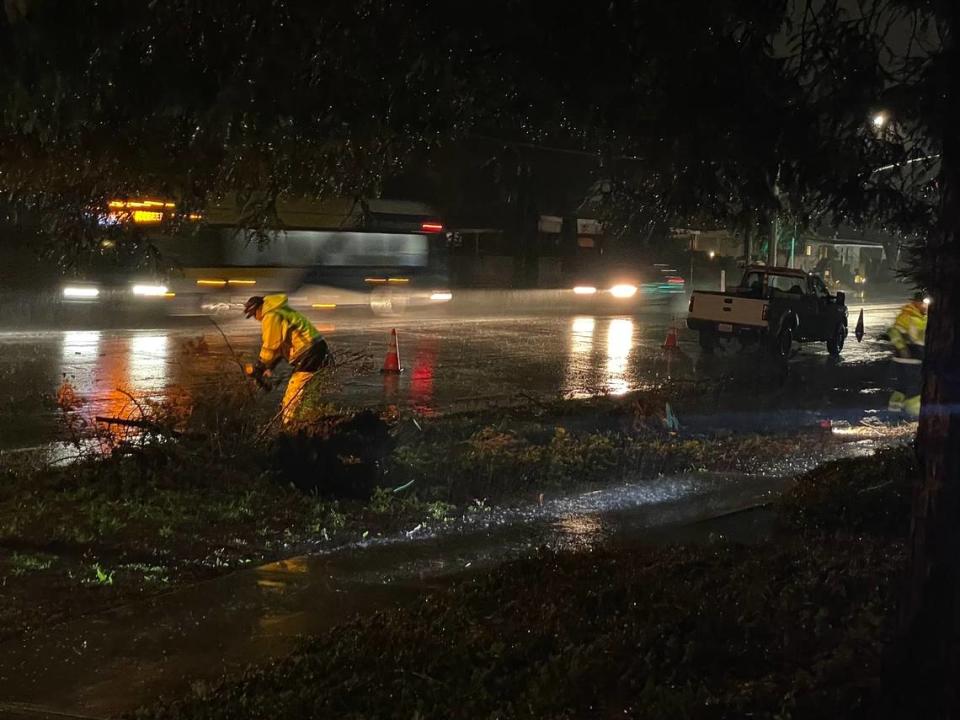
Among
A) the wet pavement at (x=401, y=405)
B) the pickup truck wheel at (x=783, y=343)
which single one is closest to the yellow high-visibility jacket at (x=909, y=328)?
the wet pavement at (x=401, y=405)

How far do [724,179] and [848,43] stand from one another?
3.26ft

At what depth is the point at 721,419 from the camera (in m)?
12.9

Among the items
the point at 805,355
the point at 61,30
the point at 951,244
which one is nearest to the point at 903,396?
the point at 805,355

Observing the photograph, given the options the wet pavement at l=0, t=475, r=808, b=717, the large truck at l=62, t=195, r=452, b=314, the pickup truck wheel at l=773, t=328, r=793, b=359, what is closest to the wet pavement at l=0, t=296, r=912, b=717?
the wet pavement at l=0, t=475, r=808, b=717

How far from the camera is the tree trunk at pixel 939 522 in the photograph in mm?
3889

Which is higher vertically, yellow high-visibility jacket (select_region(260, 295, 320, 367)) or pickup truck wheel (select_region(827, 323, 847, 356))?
yellow high-visibility jacket (select_region(260, 295, 320, 367))

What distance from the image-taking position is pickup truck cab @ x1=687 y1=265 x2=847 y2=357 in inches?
880

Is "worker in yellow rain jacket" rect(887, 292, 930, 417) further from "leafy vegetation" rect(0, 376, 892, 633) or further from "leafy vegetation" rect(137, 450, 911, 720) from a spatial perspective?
"leafy vegetation" rect(137, 450, 911, 720)

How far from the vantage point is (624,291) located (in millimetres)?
37906

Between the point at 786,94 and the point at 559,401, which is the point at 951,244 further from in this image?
the point at 559,401

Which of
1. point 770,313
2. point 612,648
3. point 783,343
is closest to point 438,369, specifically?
point 770,313

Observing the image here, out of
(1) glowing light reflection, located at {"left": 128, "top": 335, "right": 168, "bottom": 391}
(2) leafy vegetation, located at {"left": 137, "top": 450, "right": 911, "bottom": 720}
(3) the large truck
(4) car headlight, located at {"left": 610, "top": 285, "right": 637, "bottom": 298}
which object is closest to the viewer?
(2) leafy vegetation, located at {"left": 137, "top": 450, "right": 911, "bottom": 720}

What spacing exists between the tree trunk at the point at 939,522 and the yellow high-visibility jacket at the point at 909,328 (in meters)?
11.4

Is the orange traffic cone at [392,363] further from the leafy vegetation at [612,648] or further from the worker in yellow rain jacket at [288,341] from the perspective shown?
the leafy vegetation at [612,648]
